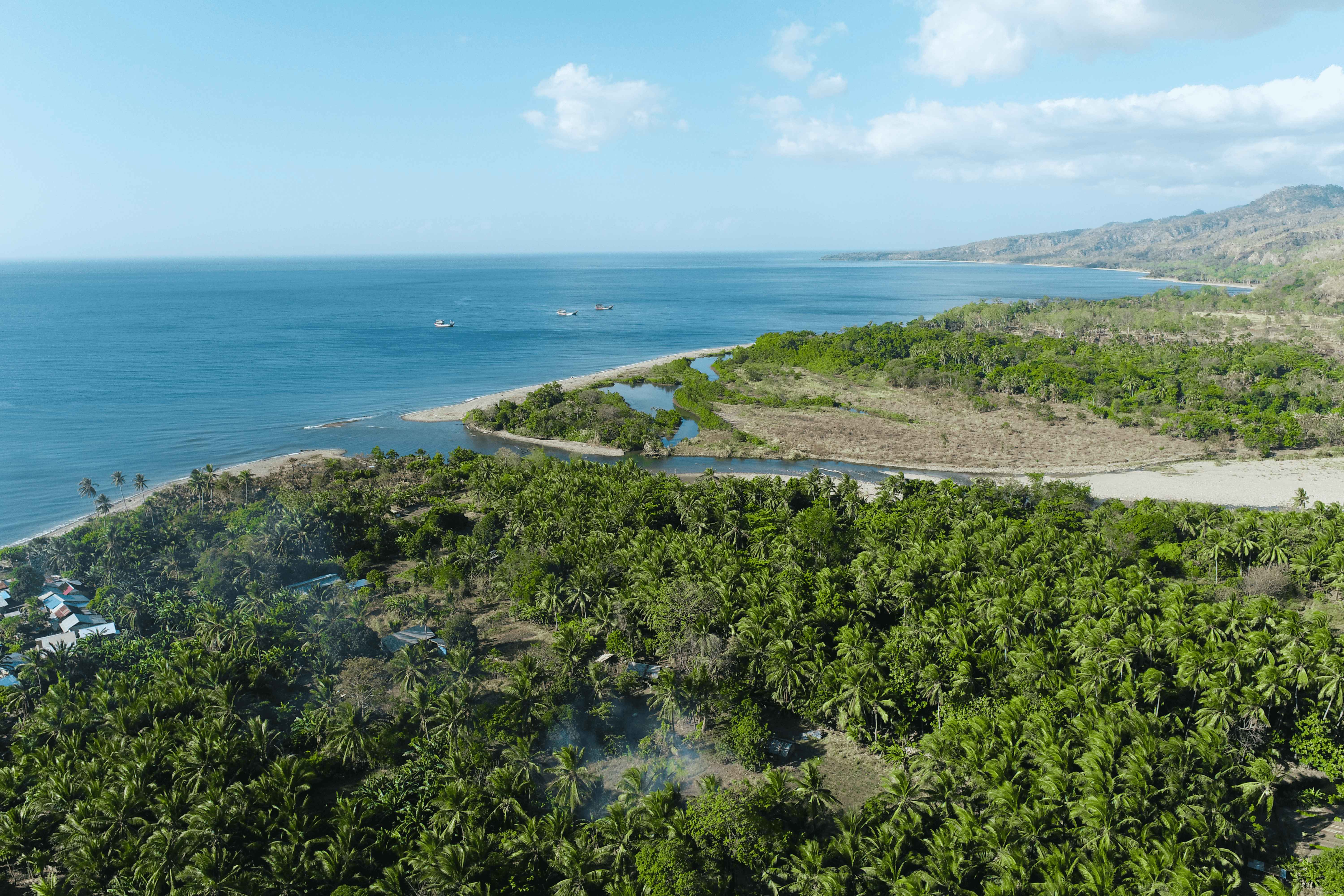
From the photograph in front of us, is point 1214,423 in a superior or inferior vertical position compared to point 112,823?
superior

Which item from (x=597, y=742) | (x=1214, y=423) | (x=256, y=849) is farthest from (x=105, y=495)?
(x=1214, y=423)

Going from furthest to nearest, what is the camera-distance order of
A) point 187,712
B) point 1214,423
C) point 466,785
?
point 1214,423
point 187,712
point 466,785

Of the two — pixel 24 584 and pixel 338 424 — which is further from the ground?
pixel 338 424

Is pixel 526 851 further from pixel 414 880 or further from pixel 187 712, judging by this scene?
pixel 187 712

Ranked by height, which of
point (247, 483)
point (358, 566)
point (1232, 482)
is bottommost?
point (358, 566)

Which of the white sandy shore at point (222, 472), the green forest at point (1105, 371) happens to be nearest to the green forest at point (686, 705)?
the white sandy shore at point (222, 472)

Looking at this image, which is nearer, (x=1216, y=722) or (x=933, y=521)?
(x=1216, y=722)

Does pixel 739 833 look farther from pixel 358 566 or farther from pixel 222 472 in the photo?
pixel 222 472

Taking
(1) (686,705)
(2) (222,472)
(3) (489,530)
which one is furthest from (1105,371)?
(2) (222,472)
